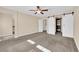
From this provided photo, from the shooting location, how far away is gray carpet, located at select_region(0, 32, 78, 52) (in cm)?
268

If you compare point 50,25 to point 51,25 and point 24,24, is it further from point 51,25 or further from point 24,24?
point 24,24

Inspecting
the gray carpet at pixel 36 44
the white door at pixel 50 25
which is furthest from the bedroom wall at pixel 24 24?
the white door at pixel 50 25

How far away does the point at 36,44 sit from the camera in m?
2.96

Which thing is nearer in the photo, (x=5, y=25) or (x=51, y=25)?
(x=5, y=25)

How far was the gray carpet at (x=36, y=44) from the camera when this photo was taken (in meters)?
2.68

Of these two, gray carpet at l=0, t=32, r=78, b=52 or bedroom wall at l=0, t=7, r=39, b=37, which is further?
bedroom wall at l=0, t=7, r=39, b=37

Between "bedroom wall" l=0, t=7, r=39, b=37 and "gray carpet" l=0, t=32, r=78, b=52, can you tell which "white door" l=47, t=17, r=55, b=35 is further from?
"bedroom wall" l=0, t=7, r=39, b=37

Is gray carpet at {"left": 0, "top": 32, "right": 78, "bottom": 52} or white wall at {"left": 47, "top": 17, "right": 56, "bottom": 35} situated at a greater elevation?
white wall at {"left": 47, "top": 17, "right": 56, "bottom": 35}

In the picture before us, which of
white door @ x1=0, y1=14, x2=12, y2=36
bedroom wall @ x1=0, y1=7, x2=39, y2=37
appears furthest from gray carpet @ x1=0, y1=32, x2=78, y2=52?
white door @ x1=0, y1=14, x2=12, y2=36

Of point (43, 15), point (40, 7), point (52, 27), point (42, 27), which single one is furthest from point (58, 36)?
point (40, 7)

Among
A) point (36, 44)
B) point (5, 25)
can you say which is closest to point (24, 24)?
point (5, 25)

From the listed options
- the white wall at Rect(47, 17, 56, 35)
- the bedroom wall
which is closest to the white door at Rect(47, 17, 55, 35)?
the white wall at Rect(47, 17, 56, 35)

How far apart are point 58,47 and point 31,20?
128cm
